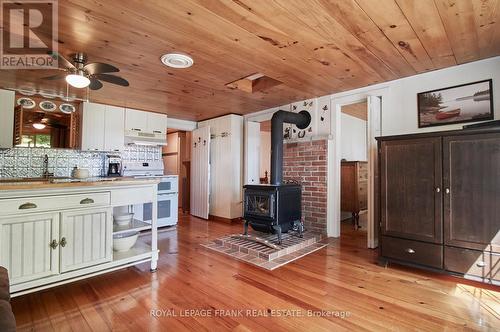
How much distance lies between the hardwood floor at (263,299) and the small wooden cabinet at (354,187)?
1.89 meters

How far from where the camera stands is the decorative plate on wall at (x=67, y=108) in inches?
150

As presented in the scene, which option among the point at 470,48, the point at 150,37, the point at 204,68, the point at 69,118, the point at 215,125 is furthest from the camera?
the point at 215,125

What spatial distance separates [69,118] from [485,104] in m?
5.38

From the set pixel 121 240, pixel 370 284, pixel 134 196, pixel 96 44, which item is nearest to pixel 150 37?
pixel 96 44

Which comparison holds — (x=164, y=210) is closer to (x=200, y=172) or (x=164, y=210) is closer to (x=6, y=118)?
(x=200, y=172)

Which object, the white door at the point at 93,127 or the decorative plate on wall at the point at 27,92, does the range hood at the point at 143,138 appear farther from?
the decorative plate on wall at the point at 27,92

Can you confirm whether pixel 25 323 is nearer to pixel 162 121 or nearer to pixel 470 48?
pixel 162 121

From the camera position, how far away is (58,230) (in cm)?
189

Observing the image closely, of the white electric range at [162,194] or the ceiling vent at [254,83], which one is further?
the white electric range at [162,194]

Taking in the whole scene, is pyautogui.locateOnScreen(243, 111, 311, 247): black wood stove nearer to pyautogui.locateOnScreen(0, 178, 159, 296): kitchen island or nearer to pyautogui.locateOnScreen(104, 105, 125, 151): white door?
pyautogui.locateOnScreen(0, 178, 159, 296): kitchen island

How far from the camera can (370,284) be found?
218 centimetres

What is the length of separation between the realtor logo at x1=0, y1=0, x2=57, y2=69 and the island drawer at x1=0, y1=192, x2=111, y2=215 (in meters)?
1.23

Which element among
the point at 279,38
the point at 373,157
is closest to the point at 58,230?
the point at 279,38

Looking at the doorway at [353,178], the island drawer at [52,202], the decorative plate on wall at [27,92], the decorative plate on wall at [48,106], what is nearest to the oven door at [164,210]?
the decorative plate on wall at [48,106]
